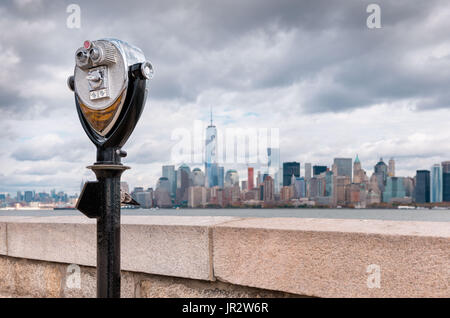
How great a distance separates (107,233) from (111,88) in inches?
24.8

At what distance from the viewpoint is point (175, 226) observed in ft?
7.44

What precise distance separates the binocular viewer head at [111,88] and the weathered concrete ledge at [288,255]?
2.28 feet

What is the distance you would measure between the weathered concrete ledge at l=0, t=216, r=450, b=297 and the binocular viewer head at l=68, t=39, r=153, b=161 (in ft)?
2.28

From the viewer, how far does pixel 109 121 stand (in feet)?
6.00

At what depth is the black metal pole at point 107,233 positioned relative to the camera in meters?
1.81
